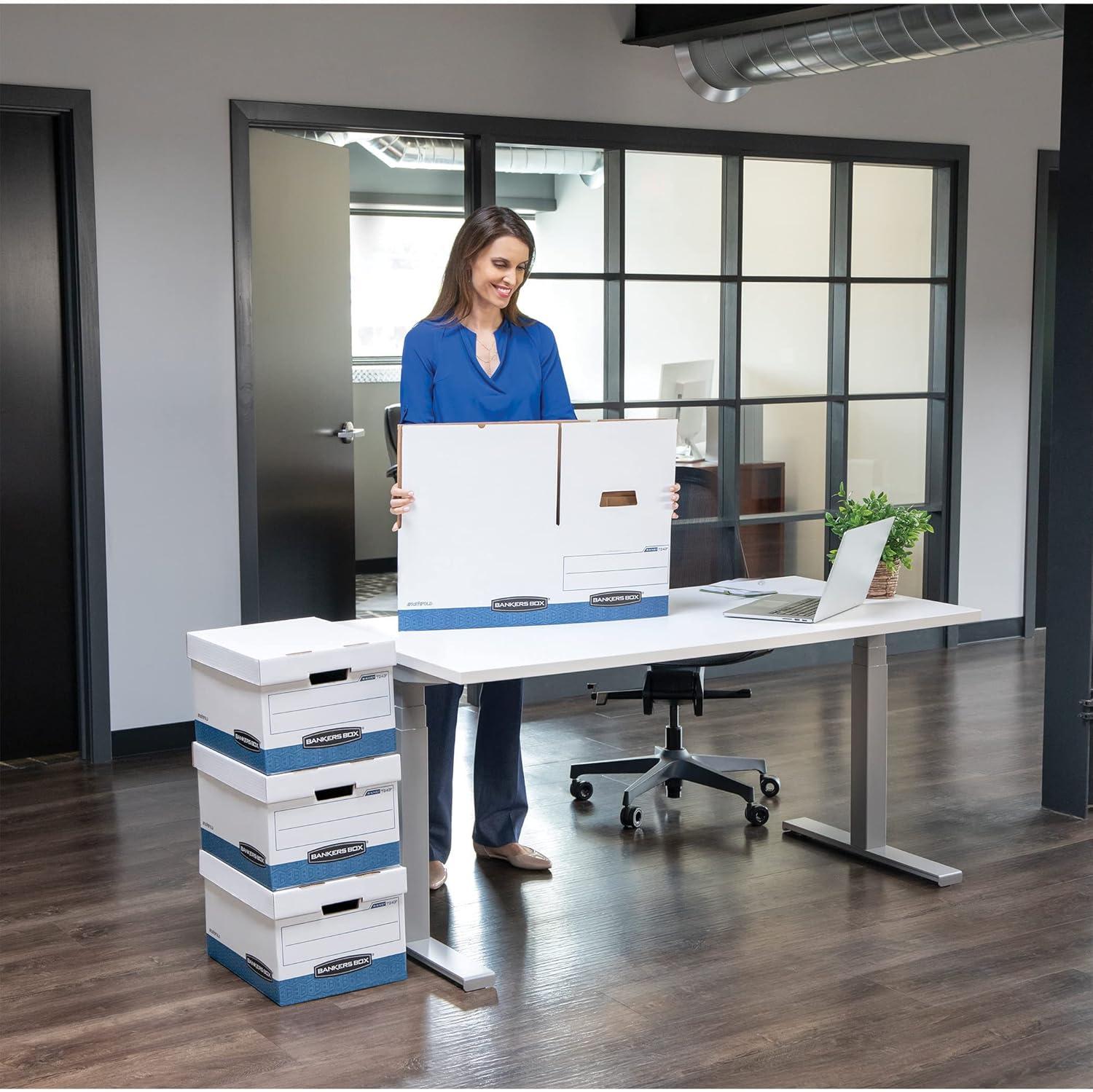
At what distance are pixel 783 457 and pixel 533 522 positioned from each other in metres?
3.30

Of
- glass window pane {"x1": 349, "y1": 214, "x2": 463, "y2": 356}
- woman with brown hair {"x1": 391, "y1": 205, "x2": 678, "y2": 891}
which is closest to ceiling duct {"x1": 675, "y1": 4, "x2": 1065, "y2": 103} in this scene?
woman with brown hair {"x1": 391, "y1": 205, "x2": 678, "y2": 891}

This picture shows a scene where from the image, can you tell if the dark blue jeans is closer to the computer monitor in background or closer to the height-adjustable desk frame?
the height-adjustable desk frame

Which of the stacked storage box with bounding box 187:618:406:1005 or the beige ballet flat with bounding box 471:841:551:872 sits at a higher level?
the stacked storage box with bounding box 187:618:406:1005

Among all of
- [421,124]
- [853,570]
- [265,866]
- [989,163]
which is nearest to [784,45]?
[421,124]

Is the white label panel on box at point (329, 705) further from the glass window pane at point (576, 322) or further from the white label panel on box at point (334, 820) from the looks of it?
the glass window pane at point (576, 322)

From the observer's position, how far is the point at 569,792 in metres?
4.37

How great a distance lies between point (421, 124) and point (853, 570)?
2.71 metres

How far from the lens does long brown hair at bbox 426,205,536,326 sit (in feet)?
11.0

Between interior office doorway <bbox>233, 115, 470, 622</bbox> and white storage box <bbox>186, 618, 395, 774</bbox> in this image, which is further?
interior office doorway <bbox>233, 115, 470, 622</bbox>

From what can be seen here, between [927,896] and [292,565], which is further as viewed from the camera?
[292,565]

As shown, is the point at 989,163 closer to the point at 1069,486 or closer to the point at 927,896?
the point at 1069,486

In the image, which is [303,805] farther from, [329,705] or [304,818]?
[329,705]

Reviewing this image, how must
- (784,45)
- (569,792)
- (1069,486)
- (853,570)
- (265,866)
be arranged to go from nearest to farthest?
(265,866) → (853,570) → (1069,486) → (569,792) → (784,45)

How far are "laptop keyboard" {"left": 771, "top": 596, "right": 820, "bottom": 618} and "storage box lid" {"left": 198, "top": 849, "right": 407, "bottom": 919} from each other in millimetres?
1122
